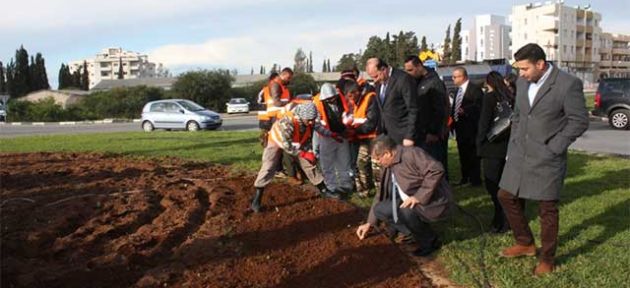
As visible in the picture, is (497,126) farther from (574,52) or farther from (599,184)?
(574,52)

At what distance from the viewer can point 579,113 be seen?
169 inches

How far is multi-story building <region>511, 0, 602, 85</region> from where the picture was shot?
98.0m

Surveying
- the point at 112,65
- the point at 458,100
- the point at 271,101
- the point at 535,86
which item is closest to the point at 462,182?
the point at 458,100

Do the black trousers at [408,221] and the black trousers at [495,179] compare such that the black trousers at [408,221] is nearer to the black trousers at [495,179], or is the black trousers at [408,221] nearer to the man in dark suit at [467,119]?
the black trousers at [495,179]

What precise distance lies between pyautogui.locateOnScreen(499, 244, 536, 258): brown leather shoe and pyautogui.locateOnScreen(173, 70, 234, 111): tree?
4764cm

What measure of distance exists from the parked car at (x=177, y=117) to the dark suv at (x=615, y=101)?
14.8m

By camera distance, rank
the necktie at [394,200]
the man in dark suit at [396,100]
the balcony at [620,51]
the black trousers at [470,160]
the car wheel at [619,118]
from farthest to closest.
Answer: the balcony at [620,51] → the car wheel at [619,118] → the black trousers at [470,160] → the man in dark suit at [396,100] → the necktie at [394,200]

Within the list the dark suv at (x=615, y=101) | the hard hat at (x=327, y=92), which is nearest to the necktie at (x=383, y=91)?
the hard hat at (x=327, y=92)

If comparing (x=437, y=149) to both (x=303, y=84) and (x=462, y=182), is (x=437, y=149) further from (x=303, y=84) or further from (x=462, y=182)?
(x=303, y=84)

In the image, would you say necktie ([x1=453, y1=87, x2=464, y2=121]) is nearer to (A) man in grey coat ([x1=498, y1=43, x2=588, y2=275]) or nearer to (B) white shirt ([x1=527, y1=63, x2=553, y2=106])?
(A) man in grey coat ([x1=498, y1=43, x2=588, y2=275])

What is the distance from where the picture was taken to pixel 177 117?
83.4 ft

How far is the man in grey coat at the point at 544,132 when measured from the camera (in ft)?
14.3

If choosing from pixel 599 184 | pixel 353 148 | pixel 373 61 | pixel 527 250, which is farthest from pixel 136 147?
pixel 527 250

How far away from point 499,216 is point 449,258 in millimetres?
1113
